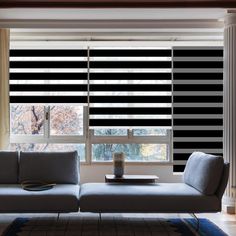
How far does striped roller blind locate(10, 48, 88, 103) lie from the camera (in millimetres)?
6312

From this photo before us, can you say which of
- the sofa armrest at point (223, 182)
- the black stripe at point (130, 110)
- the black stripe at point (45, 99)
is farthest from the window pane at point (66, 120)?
the sofa armrest at point (223, 182)

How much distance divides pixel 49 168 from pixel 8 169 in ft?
1.68

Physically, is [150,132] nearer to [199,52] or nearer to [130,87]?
[130,87]

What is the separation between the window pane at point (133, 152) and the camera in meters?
6.46

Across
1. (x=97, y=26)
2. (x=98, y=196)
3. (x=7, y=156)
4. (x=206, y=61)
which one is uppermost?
(x=97, y=26)

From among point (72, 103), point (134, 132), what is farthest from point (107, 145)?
point (72, 103)

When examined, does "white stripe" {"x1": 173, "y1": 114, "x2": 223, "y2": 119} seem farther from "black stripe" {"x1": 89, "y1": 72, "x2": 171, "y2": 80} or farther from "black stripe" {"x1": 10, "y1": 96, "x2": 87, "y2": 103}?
"black stripe" {"x1": 10, "y1": 96, "x2": 87, "y2": 103}

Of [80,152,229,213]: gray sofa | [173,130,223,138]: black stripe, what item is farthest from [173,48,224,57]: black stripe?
[80,152,229,213]: gray sofa

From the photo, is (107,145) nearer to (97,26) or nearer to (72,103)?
(72,103)

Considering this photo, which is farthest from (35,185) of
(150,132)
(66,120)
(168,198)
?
(150,132)

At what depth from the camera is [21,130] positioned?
645 cm

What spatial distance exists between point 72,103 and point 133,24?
1.62 meters

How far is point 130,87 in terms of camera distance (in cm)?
637

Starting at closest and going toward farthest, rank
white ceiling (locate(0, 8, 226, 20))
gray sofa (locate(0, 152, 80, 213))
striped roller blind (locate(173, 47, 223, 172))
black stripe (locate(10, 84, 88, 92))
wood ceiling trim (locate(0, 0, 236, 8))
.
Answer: gray sofa (locate(0, 152, 80, 213)) → wood ceiling trim (locate(0, 0, 236, 8)) → white ceiling (locate(0, 8, 226, 20)) → black stripe (locate(10, 84, 88, 92)) → striped roller blind (locate(173, 47, 223, 172))
